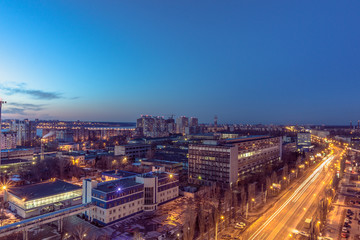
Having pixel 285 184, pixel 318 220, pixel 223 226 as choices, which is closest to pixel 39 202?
pixel 223 226

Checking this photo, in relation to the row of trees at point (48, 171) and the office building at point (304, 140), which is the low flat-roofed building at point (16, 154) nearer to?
the row of trees at point (48, 171)

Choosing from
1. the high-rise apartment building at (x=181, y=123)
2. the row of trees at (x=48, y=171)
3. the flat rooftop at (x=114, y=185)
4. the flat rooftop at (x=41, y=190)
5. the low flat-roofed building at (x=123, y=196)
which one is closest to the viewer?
the low flat-roofed building at (x=123, y=196)

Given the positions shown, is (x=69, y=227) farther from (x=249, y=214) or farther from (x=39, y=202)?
(x=249, y=214)

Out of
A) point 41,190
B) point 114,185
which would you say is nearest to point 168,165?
point 114,185

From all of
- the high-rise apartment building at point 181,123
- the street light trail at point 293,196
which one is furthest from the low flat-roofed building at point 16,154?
the high-rise apartment building at point 181,123

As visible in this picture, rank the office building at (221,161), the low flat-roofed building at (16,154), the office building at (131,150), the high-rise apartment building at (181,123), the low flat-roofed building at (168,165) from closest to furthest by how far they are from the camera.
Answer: the office building at (221,161)
the low flat-roofed building at (168,165)
the low flat-roofed building at (16,154)
the office building at (131,150)
the high-rise apartment building at (181,123)

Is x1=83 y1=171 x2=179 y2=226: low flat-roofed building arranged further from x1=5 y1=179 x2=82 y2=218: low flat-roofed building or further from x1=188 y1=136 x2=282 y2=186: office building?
x1=188 y1=136 x2=282 y2=186: office building

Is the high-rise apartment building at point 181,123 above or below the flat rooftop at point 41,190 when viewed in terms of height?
above
